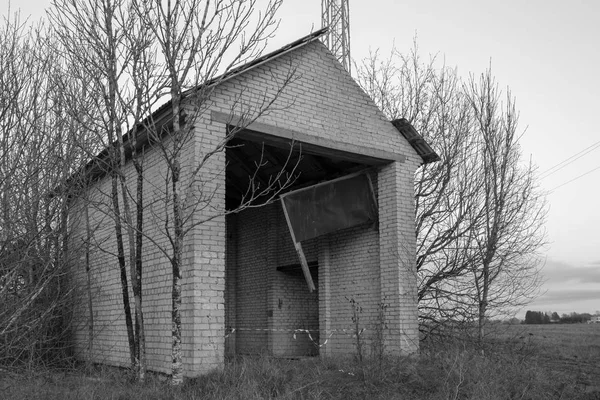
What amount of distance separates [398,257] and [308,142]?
3094 millimetres

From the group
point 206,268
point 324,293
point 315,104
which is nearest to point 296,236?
point 324,293

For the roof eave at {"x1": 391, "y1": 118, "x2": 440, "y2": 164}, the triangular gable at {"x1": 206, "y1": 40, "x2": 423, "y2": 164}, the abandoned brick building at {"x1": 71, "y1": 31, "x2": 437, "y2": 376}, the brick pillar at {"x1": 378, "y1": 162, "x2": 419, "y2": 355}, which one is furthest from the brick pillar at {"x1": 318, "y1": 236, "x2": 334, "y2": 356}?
the roof eave at {"x1": 391, "y1": 118, "x2": 440, "y2": 164}

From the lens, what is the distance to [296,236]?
41.1ft

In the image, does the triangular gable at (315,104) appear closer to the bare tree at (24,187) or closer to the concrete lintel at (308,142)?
the concrete lintel at (308,142)

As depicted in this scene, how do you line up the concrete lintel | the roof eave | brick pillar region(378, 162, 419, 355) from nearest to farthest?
the concrete lintel → brick pillar region(378, 162, 419, 355) → the roof eave

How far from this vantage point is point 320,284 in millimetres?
13961

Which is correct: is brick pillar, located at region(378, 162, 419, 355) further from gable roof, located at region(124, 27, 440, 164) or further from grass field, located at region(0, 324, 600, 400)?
grass field, located at region(0, 324, 600, 400)

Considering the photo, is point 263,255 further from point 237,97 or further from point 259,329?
point 237,97

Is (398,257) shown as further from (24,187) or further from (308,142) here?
(24,187)

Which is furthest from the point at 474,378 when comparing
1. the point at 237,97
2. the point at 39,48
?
the point at 39,48

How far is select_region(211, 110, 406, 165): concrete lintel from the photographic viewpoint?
1034 cm

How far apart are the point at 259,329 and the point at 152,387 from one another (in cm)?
650

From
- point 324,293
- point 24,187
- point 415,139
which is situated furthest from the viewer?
point 324,293

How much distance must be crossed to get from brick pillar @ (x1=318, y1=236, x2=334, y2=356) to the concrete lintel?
244 centimetres
